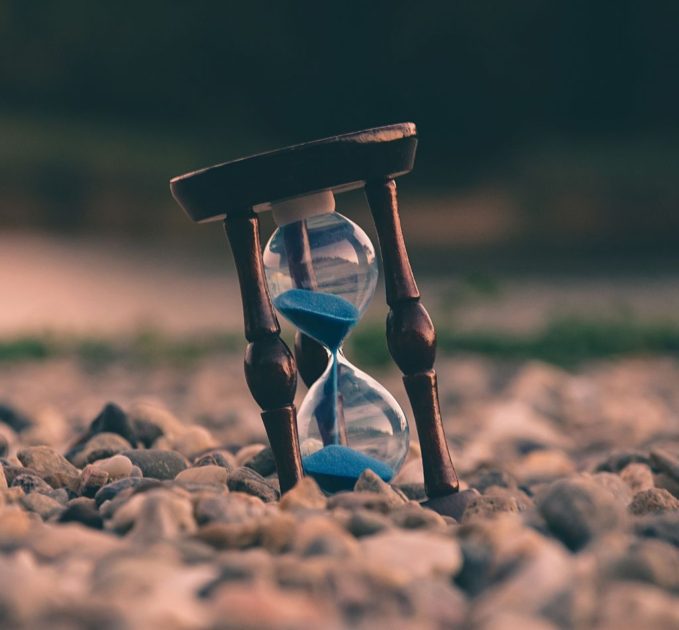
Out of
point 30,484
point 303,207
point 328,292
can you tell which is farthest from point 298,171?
point 30,484

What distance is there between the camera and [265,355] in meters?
2.34

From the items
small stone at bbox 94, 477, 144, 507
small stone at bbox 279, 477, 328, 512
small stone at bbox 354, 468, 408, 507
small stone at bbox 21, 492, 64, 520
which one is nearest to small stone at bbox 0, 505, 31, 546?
small stone at bbox 21, 492, 64, 520

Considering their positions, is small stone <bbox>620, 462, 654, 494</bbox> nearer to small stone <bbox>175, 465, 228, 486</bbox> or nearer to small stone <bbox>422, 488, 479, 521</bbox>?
small stone <bbox>422, 488, 479, 521</bbox>

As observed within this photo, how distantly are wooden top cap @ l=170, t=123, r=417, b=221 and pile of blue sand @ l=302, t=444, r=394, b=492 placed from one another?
0.56 m

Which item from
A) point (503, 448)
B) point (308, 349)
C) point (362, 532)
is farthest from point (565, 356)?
point (362, 532)

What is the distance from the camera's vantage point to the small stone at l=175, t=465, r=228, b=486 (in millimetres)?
2436

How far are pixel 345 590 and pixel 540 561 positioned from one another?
30 cm

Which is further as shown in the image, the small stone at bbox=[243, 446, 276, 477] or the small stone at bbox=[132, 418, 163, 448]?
the small stone at bbox=[132, 418, 163, 448]

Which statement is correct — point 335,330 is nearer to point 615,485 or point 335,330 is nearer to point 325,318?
point 325,318

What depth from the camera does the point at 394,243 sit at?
2408 mm

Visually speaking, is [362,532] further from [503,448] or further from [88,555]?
[503,448]

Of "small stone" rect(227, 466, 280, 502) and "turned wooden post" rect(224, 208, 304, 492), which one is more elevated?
"turned wooden post" rect(224, 208, 304, 492)

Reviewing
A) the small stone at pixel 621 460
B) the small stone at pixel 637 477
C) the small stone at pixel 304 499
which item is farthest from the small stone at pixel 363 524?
the small stone at pixel 621 460

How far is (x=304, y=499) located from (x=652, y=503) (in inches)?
30.6
